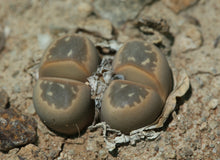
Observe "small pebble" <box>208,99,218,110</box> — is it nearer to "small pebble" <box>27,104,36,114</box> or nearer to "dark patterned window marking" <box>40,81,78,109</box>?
"dark patterned window marking" <box>40,81,78,109</box>

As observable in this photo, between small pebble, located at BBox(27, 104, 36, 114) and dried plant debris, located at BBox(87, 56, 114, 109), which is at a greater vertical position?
dried plant debris, located at BBox(87, 56, 114, 109)

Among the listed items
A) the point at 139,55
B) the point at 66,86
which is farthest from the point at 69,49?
the point at 139,55

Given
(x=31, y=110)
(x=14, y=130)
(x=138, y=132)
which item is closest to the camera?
(x=138, y=132)

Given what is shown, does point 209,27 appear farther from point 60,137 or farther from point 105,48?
point 60,137

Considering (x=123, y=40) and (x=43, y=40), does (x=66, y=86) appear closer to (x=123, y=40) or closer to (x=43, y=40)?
(x=123, y=40)

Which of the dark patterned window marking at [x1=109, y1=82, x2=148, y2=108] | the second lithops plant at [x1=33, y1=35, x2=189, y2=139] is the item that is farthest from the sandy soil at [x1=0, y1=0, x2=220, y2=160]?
the dark patterned window marking at [x1=109, y1=82, x2=148, y2=108]

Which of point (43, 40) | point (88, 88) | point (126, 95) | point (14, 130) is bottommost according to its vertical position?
point (14, 130)

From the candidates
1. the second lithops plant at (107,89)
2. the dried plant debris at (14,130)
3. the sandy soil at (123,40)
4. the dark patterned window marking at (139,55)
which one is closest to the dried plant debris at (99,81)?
the second lithops plant at (107,89)
